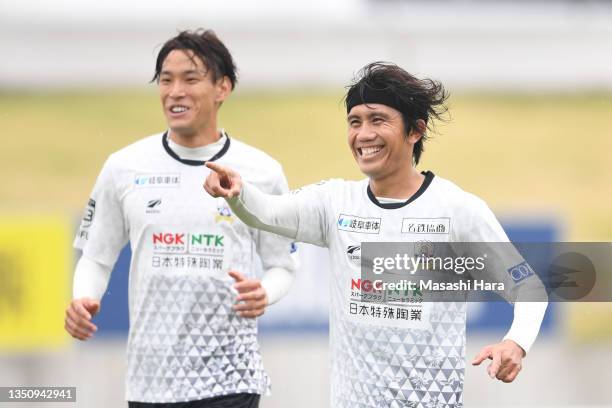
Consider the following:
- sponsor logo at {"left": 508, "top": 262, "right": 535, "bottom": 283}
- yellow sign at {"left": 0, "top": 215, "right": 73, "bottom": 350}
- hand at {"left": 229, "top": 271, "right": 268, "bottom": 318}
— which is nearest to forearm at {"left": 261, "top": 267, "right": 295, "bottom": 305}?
hand at {"left": 229, "top": 271, "right": 268, "bottom": 318}

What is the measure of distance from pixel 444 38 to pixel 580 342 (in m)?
6.49

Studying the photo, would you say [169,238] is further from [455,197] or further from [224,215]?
[455,197]

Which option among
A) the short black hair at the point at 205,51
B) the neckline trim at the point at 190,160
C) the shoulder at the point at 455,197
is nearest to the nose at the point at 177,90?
the short black hair at the point at 205,51

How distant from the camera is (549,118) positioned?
716 inches

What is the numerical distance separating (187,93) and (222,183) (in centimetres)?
104

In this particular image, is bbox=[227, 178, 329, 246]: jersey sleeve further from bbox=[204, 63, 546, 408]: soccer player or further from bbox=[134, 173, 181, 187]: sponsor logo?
bbox=[134, 173, 181, 187]: sponsor logo

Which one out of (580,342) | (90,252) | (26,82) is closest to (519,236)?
(580,342)

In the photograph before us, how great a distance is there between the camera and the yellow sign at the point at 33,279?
9.95 meters

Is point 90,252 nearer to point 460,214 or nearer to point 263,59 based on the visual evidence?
point 460,214

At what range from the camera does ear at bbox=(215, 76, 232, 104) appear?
5336mm

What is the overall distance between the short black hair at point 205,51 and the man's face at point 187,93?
0.03 m

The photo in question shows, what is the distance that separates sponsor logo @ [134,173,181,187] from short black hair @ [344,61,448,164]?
1.01 metres

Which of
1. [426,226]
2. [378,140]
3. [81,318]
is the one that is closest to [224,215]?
[81,318]

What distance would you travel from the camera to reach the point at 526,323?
422 centimetres
